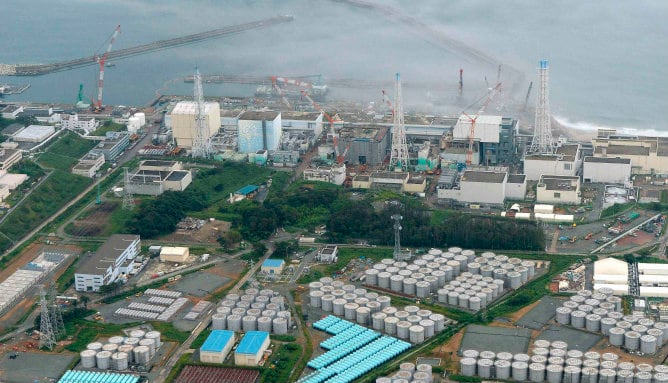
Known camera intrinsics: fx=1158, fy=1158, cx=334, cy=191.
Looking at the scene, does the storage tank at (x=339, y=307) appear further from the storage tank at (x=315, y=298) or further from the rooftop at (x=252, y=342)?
the rooftop at (x=252, y=342)

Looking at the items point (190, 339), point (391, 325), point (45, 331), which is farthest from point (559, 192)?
point (45, 331)

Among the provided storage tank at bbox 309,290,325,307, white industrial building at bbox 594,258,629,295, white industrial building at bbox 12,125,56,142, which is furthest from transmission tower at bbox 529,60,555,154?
white industrial building at bbox 12,125,56,142

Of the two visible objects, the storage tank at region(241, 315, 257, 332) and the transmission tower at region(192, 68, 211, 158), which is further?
the transmission tower at region(192, 68, 211, 158)

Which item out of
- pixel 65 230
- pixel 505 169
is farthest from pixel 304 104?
pixel 65 230

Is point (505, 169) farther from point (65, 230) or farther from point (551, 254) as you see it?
point (65, 230)

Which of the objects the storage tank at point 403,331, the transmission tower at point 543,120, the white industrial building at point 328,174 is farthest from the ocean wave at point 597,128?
the storage tank at point 403,331

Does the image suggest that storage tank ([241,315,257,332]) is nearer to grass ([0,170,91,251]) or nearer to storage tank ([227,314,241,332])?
storage tank ([227,314,241,332])

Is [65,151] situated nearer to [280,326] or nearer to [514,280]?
[280,326]
